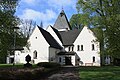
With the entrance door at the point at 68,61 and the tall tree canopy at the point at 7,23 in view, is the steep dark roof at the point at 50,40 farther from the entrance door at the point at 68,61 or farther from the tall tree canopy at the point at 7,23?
the tall tree canopy at the point at 7,23

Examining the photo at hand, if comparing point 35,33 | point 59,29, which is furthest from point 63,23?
point 35,33

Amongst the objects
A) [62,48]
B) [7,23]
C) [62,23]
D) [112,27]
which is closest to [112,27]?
[112,27]

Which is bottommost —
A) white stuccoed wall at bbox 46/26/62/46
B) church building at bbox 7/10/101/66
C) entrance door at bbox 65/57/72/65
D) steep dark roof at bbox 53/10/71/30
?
entrance door at bbox 65/57/72/65

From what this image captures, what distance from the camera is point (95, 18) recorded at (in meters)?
40.8

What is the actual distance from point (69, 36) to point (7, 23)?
109ft

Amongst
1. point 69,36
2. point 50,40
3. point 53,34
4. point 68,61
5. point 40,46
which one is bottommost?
point 68,61

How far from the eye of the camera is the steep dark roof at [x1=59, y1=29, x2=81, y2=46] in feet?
203

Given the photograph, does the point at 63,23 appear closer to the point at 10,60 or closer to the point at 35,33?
the point at 35,33

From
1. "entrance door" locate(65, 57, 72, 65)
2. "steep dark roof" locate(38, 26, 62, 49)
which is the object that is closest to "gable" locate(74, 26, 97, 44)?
"entrance door" locate(65, 57, 72, 65)

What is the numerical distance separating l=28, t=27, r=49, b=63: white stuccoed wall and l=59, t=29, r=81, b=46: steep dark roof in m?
7.67

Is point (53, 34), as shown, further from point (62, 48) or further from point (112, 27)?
point (112, 27)

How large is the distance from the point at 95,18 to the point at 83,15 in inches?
129

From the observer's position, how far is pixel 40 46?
56.8 metres

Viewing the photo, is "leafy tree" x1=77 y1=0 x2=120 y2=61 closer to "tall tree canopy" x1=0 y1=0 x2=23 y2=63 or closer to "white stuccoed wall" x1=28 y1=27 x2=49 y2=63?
"tall tree canopy" x1=0 y1=0 x2=23 y2=63
